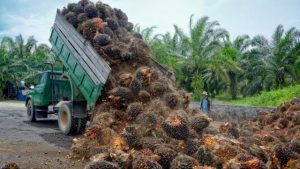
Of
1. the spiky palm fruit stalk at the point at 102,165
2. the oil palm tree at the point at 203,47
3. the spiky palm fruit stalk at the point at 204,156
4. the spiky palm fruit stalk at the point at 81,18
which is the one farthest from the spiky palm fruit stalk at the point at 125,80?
the oil palm tree at the point at 203,47

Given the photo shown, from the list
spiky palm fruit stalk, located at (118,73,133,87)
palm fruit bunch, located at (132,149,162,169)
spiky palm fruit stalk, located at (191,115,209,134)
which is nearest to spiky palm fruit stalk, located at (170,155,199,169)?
palm fruit bunch, located at (132,149,162,169)

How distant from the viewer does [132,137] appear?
6.12m

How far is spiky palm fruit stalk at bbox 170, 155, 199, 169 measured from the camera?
501 cm

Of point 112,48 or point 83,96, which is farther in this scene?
point 83,96

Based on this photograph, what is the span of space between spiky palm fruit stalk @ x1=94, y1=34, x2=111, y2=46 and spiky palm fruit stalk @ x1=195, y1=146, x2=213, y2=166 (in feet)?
13.9

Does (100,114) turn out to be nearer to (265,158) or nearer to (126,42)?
(126,42)

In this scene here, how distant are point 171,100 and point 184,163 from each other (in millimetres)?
2398

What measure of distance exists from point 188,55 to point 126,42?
14.7 m

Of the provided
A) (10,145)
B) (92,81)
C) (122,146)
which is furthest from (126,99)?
(10,145)

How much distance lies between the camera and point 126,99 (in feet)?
24.7

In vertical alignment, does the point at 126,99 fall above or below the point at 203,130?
above

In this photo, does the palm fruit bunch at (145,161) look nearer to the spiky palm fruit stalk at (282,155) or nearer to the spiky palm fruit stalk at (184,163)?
the spiky palm fruit stalk at (184,163)

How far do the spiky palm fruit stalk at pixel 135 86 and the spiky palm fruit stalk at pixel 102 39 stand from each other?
1.58m

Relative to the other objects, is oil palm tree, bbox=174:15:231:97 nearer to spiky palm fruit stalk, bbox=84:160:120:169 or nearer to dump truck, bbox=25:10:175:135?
dump truck, bbox=25:10:175:135
